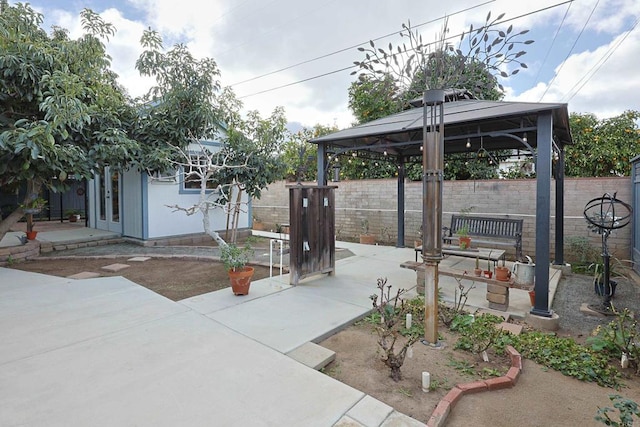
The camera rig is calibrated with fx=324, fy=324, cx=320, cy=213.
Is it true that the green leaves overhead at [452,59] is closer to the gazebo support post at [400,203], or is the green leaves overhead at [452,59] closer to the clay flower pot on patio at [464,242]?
the clay flower pot on patio at [464,242]

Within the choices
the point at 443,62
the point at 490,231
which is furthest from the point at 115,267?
the point at 490,231

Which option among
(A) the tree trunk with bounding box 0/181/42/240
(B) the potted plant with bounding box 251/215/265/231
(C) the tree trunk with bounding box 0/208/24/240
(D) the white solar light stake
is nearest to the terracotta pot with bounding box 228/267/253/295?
(D) the white solar light stake

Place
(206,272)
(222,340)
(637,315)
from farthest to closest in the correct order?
(206,272)
(637,315)
(222,340)

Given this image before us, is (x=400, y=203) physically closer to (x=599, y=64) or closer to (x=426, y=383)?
(x=426, y=383)

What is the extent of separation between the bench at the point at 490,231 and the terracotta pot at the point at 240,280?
4347 mm

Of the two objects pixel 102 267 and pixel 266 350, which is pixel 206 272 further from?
pixel 266 350

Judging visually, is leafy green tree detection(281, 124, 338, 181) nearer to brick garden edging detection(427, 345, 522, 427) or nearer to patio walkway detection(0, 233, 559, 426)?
patio walkway detection(0, 233, 559, 426)

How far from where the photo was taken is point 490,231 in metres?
6.86

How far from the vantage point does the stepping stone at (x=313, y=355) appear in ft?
8.36

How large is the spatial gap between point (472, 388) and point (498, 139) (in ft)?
17.1

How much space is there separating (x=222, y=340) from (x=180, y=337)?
40 centimetres

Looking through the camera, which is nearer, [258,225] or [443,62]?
[443,62]

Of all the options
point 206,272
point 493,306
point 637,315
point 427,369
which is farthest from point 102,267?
point 637,315

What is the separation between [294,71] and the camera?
11.0 metres
